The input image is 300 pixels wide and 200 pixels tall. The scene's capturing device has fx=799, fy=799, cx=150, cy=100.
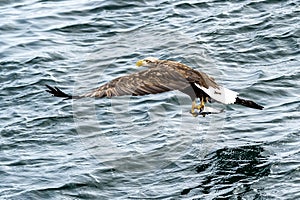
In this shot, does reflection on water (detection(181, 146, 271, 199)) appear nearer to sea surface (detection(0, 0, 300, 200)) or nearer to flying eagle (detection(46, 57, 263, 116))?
sea surface (detection(0, 0, 300, 200))

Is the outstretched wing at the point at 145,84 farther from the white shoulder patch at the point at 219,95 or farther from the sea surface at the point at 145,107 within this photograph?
the sea surface at the point at 145,107

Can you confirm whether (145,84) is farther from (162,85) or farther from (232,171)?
(232,171)

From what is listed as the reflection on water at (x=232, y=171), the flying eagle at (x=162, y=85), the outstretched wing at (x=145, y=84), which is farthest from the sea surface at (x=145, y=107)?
the outstretched wing at (x=145, y=84)

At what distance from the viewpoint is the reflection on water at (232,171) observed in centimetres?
1162

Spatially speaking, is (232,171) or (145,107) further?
(145,107)

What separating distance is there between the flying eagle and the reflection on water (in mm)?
921

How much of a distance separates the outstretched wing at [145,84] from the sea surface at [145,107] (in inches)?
67.9

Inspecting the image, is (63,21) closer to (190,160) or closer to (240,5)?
(240,5)

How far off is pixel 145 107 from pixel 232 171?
3.14 m

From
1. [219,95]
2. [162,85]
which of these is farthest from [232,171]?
A: [162,85]

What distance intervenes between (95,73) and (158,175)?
4.43m

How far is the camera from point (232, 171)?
12180 mm

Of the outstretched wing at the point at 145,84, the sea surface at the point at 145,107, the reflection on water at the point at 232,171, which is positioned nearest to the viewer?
the outstretched wing at the point at 145,84

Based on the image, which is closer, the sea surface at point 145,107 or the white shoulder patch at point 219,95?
the white shoulder patch at point 219,95
